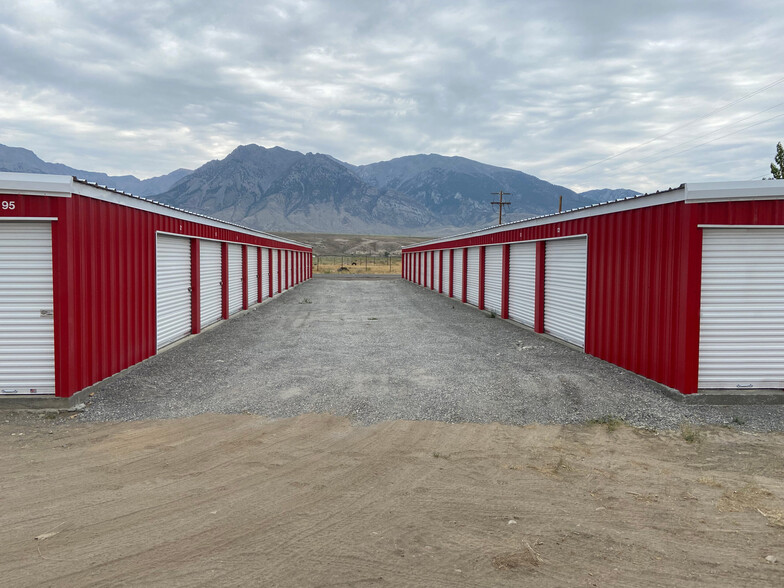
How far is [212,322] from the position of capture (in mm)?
16406

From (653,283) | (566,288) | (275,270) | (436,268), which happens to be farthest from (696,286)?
(436,268)

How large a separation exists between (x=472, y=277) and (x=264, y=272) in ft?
36.3

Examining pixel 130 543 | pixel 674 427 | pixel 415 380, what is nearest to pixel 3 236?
pixel 130 543

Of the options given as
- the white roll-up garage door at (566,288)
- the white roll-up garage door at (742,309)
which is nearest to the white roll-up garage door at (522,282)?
the white roll-up garage door at (566,288)

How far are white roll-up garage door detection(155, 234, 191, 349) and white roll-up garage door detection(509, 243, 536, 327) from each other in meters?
10.7

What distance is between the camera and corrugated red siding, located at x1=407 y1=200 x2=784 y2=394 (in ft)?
26.4

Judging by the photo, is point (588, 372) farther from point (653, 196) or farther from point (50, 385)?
point (50, 385)

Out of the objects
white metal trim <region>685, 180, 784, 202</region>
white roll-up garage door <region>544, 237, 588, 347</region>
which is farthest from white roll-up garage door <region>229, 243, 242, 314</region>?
white metal trim <region>685, 180, 784, 202</region>

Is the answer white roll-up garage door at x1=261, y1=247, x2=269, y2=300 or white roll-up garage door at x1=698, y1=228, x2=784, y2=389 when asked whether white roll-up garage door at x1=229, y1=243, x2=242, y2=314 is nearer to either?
white roll-up garage door at x1=261, y1=247, x2=269, y2=300

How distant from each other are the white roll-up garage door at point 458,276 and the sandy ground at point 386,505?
19.2 metres

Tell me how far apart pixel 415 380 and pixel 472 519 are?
4.84m

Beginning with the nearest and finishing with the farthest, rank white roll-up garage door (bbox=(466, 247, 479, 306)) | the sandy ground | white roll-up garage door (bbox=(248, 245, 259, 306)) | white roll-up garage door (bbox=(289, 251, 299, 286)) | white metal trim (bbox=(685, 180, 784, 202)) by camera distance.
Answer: the sandy ground, white metal trim (bbox=(685, 180, 784, 202)), white roll-up garage door (bbox=(248, 245, 259, 306)), white roll-up garage door (bbox=(466, 247, 479, 306)), white roll-up garage door (bbox=(289, 251, 299, 286))

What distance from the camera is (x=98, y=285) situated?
841cm

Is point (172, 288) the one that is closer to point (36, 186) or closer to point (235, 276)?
point (36, 186)
